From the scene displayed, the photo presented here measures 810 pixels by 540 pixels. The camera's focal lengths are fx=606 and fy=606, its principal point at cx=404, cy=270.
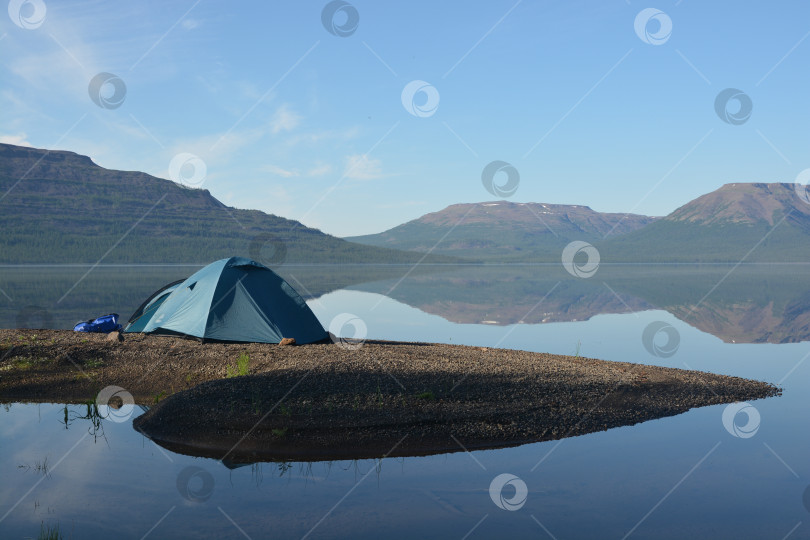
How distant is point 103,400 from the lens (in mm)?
12734

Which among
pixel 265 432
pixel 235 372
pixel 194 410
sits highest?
pixel 235 372

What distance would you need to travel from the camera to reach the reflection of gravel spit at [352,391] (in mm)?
10156

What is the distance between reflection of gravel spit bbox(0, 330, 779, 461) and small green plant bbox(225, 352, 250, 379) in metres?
0.30

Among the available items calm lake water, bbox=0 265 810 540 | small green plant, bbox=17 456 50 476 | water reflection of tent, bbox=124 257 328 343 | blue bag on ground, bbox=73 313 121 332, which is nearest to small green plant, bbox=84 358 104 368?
calm lake water, bbox=0 265 810 540

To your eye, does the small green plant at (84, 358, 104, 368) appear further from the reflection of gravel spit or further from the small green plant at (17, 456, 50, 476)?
the small green plant at (17, 456, 50, 476)

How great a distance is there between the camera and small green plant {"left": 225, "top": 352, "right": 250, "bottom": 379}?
1392 centimetres

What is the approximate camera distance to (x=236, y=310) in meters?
18.1

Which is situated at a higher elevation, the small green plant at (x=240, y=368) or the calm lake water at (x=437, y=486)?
the small green plant at (x=240, y=368)

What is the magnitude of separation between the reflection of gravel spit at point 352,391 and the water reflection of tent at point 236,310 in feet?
2.45

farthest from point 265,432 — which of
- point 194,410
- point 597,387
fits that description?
point 597,387

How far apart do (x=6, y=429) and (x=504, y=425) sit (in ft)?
28.9

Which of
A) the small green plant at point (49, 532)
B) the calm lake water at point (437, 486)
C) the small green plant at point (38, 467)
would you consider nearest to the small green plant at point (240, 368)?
the calm lake water at point (437, 486)

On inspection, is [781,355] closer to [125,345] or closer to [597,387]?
[597,387]

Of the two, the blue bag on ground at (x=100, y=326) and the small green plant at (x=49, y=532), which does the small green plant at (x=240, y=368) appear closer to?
the small green plant at (x=49, y=532)
